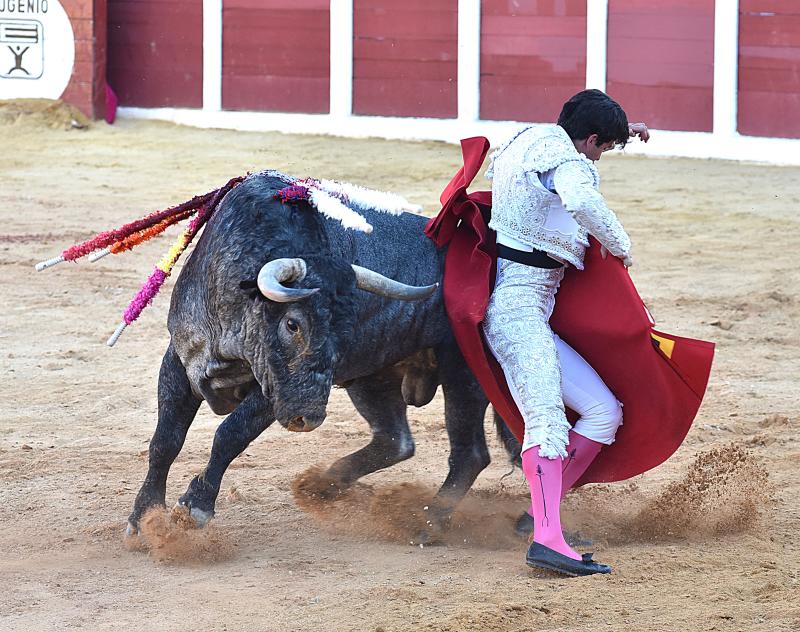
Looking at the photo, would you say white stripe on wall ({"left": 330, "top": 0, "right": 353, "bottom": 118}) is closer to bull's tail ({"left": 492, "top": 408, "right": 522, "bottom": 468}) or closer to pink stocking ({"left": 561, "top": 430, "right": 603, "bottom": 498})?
bull's tail ({"left": 492, "top": 408, "right": 522, "bottom": 468})

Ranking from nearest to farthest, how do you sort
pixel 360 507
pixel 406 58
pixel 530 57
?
pixel 360 507, pixel 530 57, pixel 406 58

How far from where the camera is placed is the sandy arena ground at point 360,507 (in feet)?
8.73

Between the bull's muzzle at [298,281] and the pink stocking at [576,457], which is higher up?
the bull's muzzle at [298,281]

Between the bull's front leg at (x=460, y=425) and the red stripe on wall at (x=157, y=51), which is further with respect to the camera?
the red stripe on wall at (x=157, y=51)

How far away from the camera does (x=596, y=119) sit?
2.92 meters

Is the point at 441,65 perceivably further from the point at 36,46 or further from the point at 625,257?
the point at 625,257

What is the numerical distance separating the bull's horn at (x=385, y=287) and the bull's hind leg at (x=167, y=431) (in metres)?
0.51

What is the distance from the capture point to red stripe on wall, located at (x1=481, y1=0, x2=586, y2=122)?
972 cm

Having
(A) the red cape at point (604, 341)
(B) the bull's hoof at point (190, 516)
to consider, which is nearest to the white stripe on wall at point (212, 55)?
(A) the red cape at point (604, 341)

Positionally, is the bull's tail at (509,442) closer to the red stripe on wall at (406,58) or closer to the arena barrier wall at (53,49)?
the red stripe on wall at (406,58)

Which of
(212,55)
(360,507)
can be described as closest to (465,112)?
(212,55)

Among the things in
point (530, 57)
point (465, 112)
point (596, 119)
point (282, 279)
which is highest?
point (530, 57)

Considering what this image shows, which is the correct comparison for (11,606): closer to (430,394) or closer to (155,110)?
(430,394)

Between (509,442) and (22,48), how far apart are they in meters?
7.75
